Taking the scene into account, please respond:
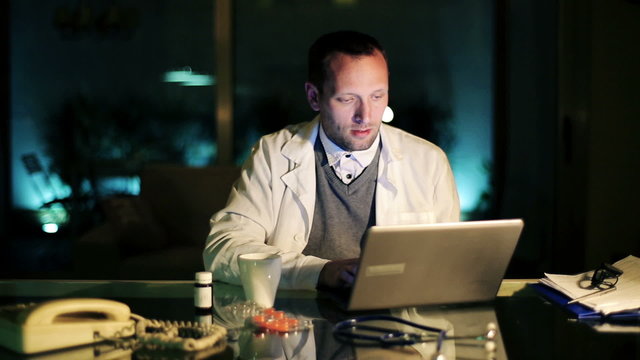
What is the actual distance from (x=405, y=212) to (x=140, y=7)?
307 cm

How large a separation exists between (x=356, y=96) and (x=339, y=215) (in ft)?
1.19

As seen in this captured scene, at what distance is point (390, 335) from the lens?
4.34 feet

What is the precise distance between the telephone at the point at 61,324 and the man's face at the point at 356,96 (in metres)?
1.06

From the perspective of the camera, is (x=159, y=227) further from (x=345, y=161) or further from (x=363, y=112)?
(x=363, y=112)

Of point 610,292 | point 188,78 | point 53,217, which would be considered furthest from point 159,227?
point 610,292

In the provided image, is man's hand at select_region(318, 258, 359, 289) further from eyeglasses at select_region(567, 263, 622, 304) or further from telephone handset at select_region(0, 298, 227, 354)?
eyeglasses at select_region(567, 263, 622, 304)

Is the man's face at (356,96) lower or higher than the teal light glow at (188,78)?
higher

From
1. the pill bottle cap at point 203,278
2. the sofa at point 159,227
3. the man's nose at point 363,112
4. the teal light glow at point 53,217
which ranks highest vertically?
the man's nose at point 363,112

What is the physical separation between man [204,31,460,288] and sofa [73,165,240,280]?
124 centimetres

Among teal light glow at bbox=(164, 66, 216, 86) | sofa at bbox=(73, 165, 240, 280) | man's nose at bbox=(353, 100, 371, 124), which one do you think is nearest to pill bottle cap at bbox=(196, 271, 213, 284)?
man's nose at bbox=(353, 100, 371, 124)

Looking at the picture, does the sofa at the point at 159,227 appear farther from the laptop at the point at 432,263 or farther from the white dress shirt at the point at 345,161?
the laptop at the point at 432,263

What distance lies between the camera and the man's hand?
5.44 ft

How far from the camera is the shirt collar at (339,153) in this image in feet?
7.83

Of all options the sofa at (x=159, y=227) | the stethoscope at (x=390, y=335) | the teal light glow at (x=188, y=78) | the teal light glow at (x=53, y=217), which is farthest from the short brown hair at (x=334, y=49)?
the teal light glow at (x=53, y=217)
